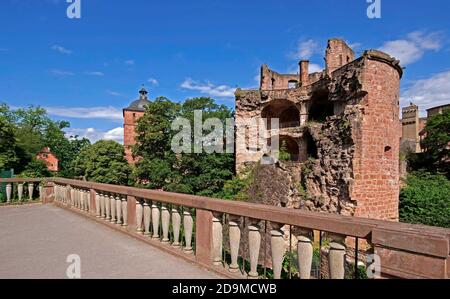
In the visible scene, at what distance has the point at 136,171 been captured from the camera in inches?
1138

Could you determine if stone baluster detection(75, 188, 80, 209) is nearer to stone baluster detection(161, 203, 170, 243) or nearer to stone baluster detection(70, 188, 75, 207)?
stone baluster detection(70, 188, 75, 207)

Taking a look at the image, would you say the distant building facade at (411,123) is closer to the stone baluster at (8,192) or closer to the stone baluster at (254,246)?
the stone baluster at (8,192)

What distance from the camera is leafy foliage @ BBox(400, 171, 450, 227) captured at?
66.8 ft

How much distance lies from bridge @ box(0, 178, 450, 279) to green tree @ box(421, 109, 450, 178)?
32.4 metres

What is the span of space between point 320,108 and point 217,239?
81.5ft

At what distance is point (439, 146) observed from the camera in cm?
3098

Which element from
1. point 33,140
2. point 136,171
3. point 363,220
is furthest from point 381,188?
point 33,140

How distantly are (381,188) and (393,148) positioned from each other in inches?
105

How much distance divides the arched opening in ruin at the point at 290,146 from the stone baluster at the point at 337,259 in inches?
912

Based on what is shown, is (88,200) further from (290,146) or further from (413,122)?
(413,122)

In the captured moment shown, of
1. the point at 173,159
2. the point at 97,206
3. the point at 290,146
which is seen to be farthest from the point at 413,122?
the point at 97,206

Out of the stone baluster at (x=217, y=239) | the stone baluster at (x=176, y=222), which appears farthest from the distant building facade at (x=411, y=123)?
the stone baluster at (x=217, y=239)

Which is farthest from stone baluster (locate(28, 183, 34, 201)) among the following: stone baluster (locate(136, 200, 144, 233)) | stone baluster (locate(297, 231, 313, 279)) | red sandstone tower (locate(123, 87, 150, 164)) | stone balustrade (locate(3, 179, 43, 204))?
red sandstone tower (locate(123, 87, 150, 164))
